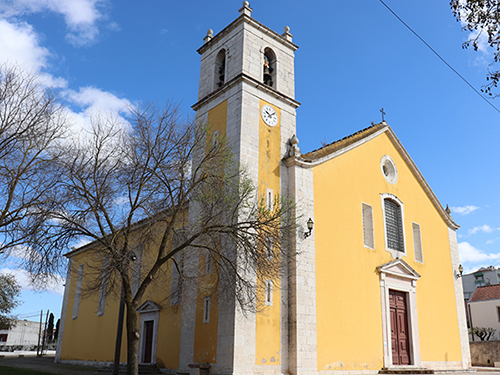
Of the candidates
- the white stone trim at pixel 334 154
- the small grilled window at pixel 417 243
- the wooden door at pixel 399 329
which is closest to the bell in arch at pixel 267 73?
the white stone trim at pixel 334 154

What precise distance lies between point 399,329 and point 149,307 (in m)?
10.2

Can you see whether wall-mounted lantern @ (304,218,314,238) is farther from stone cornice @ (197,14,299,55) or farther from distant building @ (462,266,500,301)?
distant building @ (462,266,500,301)

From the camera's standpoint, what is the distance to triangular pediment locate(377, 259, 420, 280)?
18859 millimetres

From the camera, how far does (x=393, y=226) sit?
67.6 ft

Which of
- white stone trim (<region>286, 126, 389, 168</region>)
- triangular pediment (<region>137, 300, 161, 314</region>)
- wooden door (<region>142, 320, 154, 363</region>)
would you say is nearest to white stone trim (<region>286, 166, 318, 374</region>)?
white stone trim (<region>286, 126, 389, 168</region>)

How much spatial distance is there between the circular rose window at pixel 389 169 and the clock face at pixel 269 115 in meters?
6.17

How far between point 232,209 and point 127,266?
131 inches

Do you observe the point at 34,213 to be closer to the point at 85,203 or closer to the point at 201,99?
the point at 85,203

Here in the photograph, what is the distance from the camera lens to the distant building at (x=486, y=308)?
1299 inches

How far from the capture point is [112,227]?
517 inches

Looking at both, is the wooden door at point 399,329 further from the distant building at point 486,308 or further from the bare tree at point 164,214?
the distant building at point 486,308

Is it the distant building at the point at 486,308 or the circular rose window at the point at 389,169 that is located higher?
the circular rose window at the point at 389,169

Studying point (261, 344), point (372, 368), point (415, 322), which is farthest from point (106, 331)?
point (415, 322)

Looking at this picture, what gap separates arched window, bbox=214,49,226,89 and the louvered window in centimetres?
889
